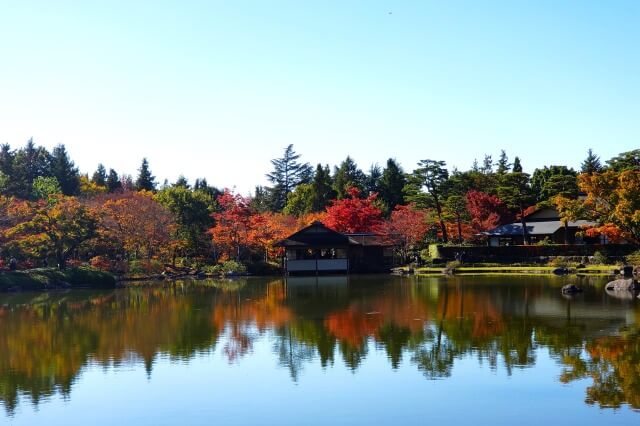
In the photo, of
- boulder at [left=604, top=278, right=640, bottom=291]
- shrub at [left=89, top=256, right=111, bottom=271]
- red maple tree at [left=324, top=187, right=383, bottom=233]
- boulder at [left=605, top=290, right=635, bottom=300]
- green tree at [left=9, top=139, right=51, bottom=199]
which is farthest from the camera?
green tree at [left=9, top=139, right=51, bottom=199]

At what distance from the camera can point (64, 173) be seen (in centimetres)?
6794

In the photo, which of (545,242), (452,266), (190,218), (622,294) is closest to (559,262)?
(545,242)

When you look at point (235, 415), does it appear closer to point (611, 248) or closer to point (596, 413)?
point (596, 413)

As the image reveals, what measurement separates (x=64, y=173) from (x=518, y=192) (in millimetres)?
42991

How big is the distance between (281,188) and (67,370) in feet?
247

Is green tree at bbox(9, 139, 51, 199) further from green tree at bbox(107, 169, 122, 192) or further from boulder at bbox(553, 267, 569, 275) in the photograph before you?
boulder at bbox(553, 267, 569, 275)

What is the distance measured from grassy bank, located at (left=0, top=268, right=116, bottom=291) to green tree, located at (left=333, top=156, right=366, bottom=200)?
33029 mm

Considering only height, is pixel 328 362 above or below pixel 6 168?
below

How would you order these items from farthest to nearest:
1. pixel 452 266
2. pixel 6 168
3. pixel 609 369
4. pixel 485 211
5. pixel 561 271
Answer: pixel 6 168
pixel 485 211
pixel 452 266
pixel 561 271
pixel 609 369

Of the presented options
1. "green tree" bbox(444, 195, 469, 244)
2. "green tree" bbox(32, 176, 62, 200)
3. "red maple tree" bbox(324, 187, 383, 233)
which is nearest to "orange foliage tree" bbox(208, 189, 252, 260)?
"red maple tree" bbox(324, 187, 383, 233)

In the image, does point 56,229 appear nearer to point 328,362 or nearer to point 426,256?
point 426,256

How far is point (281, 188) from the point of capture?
89.9 meters

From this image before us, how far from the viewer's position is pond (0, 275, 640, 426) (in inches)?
446

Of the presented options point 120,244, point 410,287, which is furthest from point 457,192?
point 120,244
